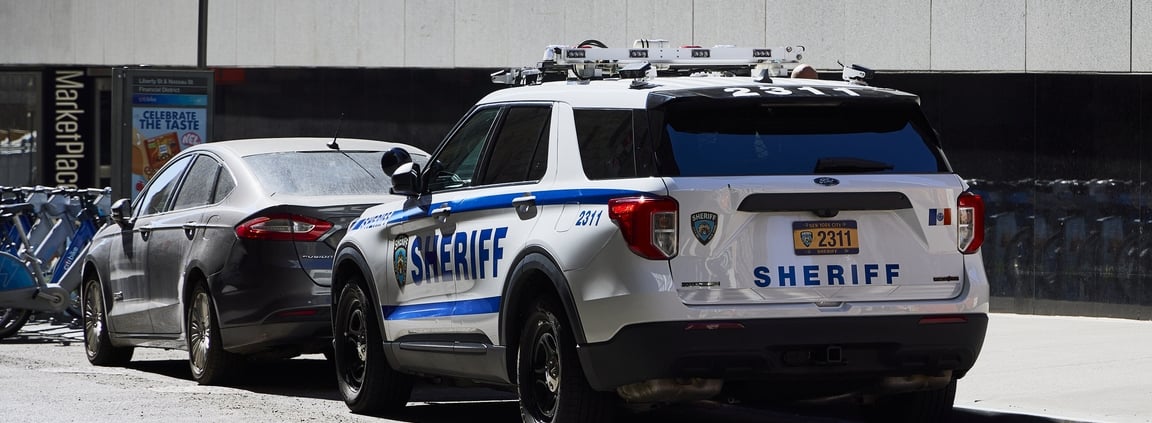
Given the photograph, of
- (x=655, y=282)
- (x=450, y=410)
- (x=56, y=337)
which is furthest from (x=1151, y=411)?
(x=56, y=337)

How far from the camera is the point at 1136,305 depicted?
606 inches

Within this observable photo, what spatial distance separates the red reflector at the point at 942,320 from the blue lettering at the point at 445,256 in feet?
7.89

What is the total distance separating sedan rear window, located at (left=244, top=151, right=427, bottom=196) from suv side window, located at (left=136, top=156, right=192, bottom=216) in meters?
1.16

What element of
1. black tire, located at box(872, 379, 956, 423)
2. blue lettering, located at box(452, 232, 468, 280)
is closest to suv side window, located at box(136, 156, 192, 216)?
blue lettering, located at box(452, 232, 468, 280)

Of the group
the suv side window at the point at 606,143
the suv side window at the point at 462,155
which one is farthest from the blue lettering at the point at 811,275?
the suv side window at the point at 462,155

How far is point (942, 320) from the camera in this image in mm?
7469

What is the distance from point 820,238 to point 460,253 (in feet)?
6.54

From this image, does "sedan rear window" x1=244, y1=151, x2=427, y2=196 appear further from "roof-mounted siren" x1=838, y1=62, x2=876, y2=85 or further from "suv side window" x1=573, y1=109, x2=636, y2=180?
"roof-mounted siren" x1=838, y1=62, x2=876, y2=85

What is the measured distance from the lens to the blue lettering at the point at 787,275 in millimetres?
7266

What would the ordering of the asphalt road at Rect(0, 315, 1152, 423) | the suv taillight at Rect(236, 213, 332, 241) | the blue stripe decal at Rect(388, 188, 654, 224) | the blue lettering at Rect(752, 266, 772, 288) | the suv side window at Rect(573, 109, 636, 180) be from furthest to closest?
1. the suv taillight at Rect(236, 213, 332, 241)
2. the asphalt road at Rect(0, 315, 1152, 423)
3. the suv side window at Rect(573, 109, 636, 180)
4. the blue stripe decal at Rect(388, 188, 654, 224)
5. the blue lettering at Rect(752, 266, 772, 288)

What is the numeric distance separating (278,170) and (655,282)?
15.5ft

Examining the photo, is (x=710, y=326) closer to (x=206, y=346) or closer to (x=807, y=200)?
(x=807, y=200)

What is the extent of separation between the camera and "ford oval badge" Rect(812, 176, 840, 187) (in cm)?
733

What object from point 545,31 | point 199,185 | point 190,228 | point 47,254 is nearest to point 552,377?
point 190,228
